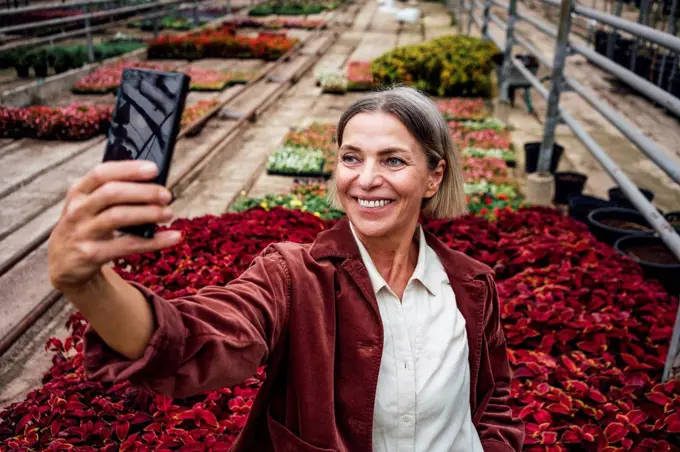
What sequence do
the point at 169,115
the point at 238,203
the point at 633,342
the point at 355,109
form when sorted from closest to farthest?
1. the point at 169,115
2. the point at 355,109
3. the point at 633,342
4. the point at 238,203

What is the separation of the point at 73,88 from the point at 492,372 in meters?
11.9

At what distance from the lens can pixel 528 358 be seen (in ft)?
10.6

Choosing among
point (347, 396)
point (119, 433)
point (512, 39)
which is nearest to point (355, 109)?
point (347, 396)

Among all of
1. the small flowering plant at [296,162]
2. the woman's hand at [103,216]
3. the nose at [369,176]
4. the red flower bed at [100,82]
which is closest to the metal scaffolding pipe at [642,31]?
the nose at [369,176]

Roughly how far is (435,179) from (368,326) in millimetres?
623

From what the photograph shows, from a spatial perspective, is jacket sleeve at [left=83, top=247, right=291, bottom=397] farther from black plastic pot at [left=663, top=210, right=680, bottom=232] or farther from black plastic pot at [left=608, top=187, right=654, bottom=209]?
black plastic pot at [left=608, top=187, right=654, bottom=209]

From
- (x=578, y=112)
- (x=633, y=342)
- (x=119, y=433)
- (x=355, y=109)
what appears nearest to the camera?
(x=355, y=109)

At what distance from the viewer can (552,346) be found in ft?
11.0

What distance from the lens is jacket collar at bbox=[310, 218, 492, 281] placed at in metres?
1.85

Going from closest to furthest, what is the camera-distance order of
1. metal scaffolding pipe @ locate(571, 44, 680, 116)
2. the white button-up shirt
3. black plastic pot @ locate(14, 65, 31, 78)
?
the white button-up shirt < metal scaffolding pipe @ locate(571, 44, 680, 116) < black plastic pot @ locate(14, 65, 31, 78)

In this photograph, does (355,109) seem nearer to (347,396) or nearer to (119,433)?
(347,396)

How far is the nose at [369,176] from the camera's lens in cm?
189

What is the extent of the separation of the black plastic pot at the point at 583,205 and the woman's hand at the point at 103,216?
17.4 ft

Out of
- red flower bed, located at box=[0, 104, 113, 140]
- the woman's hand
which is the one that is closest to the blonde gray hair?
the woman's hand
